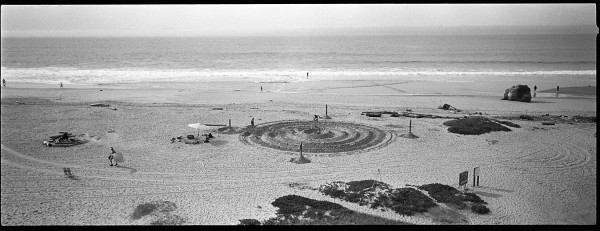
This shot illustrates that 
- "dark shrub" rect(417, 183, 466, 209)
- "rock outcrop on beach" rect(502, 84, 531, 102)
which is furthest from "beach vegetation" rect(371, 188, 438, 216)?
"rock outcrop on beach" rect(502, 84, 531, 102)

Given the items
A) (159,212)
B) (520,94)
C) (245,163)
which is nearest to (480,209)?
(245,163)

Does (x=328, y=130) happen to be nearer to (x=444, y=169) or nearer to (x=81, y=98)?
(x=444, y=169)

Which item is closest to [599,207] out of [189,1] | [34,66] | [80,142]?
[189,1]

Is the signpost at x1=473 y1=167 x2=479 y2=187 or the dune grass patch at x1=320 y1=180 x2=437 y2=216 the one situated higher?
the signpost at x1=473 y1=167 x2=479 y2=187

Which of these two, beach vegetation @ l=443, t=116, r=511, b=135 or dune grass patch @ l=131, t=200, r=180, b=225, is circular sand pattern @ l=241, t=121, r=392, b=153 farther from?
dune grass patch @ l=131, t=200, r=180, b=225

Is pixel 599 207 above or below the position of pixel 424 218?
above

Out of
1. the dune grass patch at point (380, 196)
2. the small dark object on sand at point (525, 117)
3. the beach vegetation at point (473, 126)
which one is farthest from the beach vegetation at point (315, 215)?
the small dark object on sand at point (525, 117)
